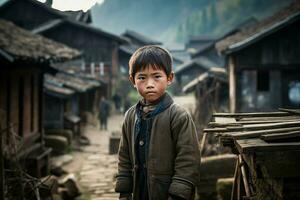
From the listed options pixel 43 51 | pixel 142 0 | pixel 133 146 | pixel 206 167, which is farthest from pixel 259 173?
pixel 142 0

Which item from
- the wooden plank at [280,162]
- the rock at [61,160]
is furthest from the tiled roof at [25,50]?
the wooden plank at [280,162]

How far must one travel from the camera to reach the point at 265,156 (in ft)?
8.20

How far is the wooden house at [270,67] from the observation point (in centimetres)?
1382

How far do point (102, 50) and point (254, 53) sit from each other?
1835 centimetres

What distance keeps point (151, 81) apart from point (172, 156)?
0.67 meters

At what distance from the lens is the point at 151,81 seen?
10.4 feet

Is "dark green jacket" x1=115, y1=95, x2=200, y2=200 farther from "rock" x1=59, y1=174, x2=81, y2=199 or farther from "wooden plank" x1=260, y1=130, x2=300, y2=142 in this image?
"rock" x1=59, y1=174, x2=81, y2=199

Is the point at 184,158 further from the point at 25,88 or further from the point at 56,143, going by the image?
the point at 56,143

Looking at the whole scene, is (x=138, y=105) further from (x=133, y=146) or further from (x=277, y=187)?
(x=277, y=187)

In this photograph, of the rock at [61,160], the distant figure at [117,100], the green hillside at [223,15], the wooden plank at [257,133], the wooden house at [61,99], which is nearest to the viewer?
the wooden plank at [257,133]

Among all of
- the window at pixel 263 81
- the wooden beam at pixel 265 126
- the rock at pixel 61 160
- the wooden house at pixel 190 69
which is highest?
the wooden house at pixel 190 69

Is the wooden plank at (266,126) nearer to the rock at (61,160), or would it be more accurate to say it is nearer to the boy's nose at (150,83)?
the boy's nose at (150,83)

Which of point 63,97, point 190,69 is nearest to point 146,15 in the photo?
point 190,69

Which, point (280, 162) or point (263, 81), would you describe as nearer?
point (280, 162)
